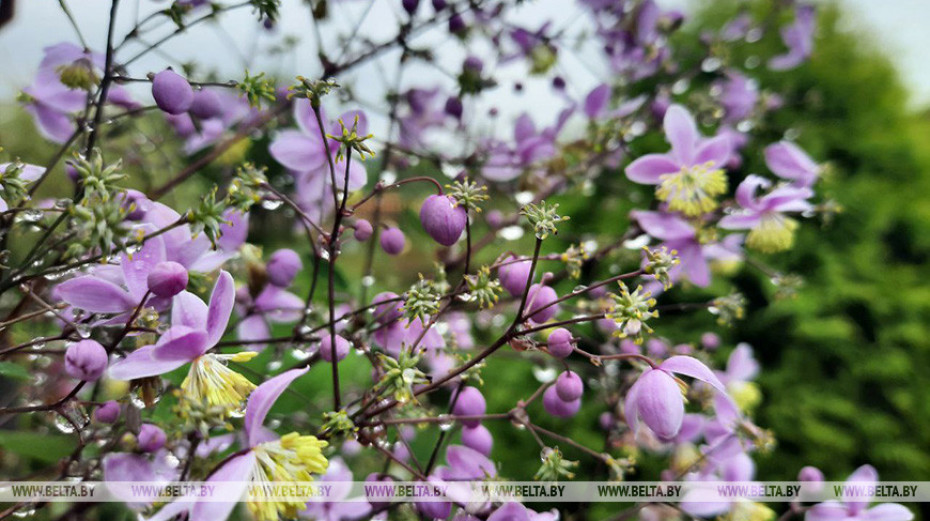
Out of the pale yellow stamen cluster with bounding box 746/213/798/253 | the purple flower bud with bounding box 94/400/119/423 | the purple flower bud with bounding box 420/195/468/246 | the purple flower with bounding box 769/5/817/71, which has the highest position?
the purple flower with bounding box 769/5/817/71

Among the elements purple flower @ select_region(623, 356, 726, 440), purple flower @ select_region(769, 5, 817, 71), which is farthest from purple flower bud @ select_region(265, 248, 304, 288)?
purple flower @ select_region(769, 5, 817, 71)

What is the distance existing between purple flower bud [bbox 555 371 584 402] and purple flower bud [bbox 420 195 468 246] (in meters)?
0.14

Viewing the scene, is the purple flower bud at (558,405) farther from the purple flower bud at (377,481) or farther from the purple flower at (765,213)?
the purple flower at (765,213)

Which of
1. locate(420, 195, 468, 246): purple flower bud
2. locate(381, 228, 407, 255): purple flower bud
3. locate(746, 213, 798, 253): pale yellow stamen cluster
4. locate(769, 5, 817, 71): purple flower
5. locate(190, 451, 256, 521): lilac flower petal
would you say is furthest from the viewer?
locate(769, 5, 817, 71): purple flower

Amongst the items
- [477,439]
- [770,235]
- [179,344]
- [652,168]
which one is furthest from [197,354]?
[770,235]

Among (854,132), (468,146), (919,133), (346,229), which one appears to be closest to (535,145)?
(468,146)

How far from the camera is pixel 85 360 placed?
14.5 inches

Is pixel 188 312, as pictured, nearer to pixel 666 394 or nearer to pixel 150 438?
pixel 150 438

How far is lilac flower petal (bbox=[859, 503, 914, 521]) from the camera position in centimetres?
59

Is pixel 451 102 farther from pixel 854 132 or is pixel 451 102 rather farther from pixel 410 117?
pixel 854 132

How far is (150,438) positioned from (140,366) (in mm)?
130

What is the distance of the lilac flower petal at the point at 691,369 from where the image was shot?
41cm

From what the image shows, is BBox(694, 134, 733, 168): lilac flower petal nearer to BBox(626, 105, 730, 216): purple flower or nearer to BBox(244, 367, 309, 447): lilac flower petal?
BBox(626, 105, 730, 216): purple flower

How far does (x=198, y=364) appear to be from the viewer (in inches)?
15.1
